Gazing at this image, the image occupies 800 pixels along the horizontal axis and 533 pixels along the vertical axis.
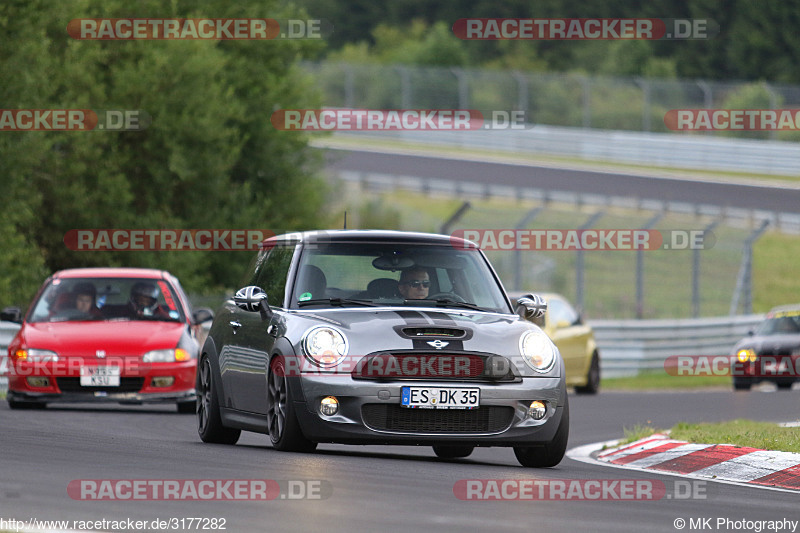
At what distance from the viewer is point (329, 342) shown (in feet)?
36.3

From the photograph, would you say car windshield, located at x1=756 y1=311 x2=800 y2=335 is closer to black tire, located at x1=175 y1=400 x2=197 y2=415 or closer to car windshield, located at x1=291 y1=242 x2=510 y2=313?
black tire, located at x1=175 y1=400 x2=197 y2=415

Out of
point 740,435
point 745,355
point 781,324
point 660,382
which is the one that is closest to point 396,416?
point 740,435

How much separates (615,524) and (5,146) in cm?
1805

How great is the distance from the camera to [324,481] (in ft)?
31.0

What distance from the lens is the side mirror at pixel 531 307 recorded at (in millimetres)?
12219

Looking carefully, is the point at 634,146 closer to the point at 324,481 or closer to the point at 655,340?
the point at 655,340

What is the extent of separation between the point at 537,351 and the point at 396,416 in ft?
3.46

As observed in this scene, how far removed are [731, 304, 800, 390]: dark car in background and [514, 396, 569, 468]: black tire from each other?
1673cm

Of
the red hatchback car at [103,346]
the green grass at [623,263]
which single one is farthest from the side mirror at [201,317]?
the green grass at [623,263]

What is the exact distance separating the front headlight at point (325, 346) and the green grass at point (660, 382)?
18137 mm

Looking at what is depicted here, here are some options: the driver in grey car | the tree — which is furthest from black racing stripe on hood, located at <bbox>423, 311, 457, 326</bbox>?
the tree

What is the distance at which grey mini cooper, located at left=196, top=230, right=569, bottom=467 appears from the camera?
36.0 feet

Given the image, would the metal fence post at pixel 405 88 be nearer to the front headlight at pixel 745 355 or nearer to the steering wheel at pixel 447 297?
the front headlight at pixel 745 355

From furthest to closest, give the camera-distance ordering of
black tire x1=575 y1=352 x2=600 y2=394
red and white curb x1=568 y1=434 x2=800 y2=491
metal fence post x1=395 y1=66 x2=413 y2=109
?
metal fence post x1=395 y1=66 x2=413 y2=109 < black tire x1=575 y1=352 x2=600 y2=394 < red and white curb x1=568 y1=434 x2=800 y2=491
